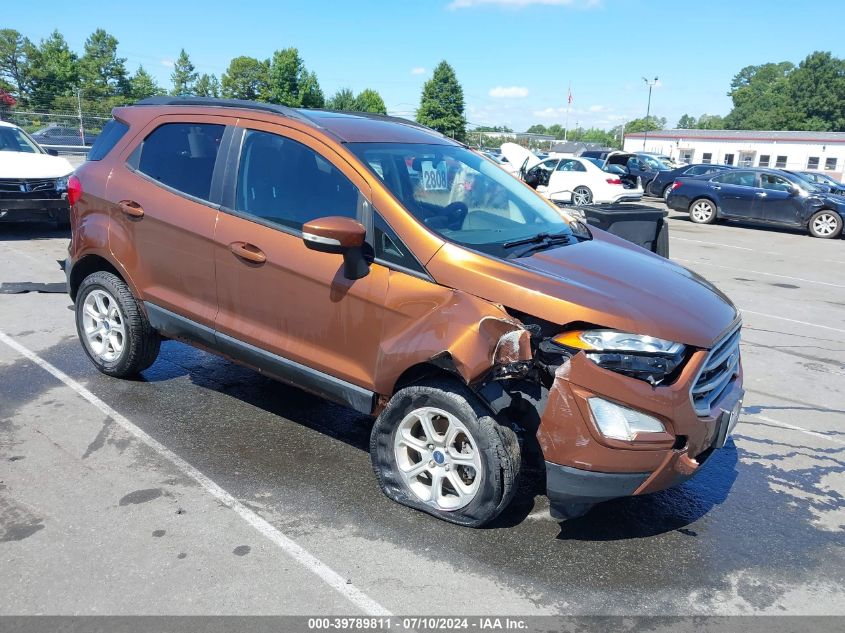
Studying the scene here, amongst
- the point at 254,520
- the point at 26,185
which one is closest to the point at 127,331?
the point at 254,520

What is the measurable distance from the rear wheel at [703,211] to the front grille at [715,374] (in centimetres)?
1683

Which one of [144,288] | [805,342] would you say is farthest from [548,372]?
[805,342]

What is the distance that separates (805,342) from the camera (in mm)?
7258

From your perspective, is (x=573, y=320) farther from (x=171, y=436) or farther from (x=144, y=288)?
(x=144, y=288)

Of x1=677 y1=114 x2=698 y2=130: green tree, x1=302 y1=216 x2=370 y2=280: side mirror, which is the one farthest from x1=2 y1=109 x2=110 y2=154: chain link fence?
x1=677 y1=114 x2=698 y2=130: green tree

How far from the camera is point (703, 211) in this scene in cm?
1923

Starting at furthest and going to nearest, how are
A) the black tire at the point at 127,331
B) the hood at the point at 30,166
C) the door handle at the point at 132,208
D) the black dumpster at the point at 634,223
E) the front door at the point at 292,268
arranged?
the hood at the point at 30,166 < the black dumpster at the point at 634,223 < the black tire at the point at 127,331 < the door handle at the point at 132,208 < the front door at the point at 292,268

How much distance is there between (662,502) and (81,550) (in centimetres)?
295

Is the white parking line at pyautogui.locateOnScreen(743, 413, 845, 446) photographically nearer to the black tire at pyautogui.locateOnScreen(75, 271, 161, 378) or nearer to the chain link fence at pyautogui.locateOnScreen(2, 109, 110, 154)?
the black tire at pyautogui.locateOnScreen(75, 271, 161, 378)

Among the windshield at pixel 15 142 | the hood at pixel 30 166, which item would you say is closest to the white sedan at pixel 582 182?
the hood at pixel 30 166

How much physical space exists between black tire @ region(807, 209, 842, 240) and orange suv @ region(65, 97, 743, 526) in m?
15.4

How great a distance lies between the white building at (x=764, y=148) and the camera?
198 feet

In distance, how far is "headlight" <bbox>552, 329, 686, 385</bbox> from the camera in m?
3.02

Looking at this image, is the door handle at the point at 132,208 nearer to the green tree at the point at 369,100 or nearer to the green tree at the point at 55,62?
the green tree at the point at 55,62
